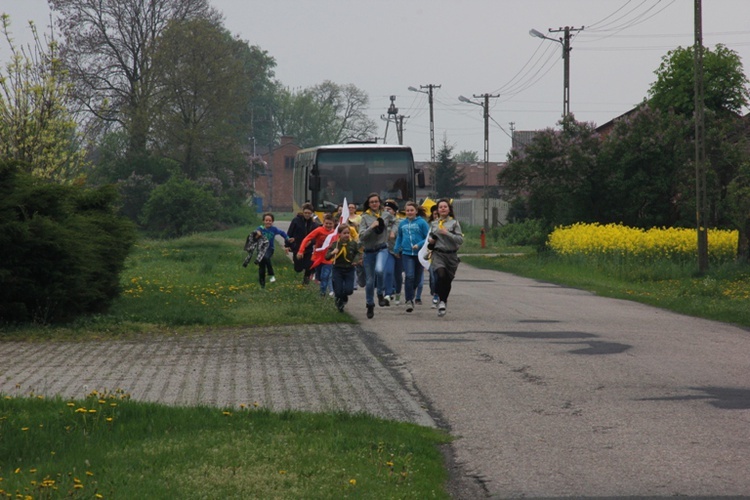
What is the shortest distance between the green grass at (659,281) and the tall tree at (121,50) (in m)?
29.2

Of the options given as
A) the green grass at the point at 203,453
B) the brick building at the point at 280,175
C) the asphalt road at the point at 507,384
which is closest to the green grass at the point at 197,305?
the asphalt road at the point at 507,384

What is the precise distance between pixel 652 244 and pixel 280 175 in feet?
334

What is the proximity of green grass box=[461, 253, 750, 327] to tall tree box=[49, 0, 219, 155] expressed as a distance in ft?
95.7

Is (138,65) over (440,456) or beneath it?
over

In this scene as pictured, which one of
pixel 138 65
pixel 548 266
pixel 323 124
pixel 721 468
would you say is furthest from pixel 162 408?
pixel 323 124

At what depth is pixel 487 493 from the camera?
6344mm

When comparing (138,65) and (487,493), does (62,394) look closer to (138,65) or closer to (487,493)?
(487,493)

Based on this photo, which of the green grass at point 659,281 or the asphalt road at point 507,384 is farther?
the green grass at point 659,281

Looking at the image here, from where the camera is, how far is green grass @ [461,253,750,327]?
19.5 meters

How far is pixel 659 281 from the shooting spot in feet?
90.0

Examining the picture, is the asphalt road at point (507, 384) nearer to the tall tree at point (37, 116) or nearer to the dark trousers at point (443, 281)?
Answer: the dark trousers at point (443, 281)

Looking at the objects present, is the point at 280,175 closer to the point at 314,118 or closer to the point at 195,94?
the point at 314,118

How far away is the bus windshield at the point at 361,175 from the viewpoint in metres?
29.9

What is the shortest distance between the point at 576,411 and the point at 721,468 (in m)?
2.03
